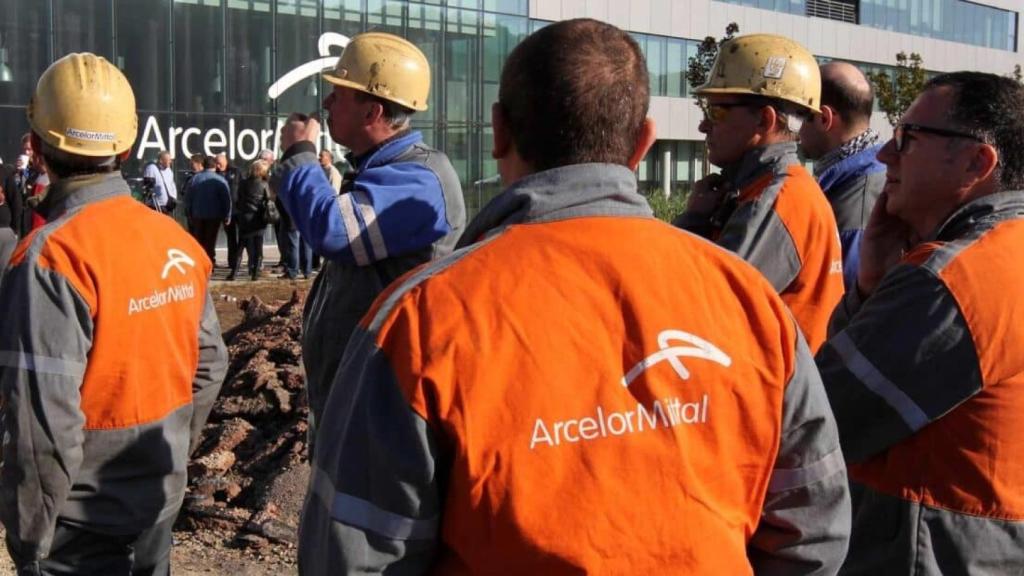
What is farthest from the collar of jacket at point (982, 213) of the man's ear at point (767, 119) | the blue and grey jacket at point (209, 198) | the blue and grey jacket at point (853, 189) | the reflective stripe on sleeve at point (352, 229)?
the blue and grey jacket at point (209, 198)

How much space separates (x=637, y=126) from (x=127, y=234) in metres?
1.99

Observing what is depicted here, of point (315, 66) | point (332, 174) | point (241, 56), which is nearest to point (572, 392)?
point (332, 174)

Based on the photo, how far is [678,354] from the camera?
1902 millimetres

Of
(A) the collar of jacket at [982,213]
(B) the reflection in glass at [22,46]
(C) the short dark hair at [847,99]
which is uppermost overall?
(B) the reflection in glass at [22,46]

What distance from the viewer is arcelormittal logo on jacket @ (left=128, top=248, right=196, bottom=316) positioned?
3.45 meters

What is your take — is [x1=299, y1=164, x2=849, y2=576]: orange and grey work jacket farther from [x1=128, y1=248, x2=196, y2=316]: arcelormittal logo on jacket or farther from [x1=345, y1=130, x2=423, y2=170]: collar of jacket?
[x1=345, y1=130, x2=423, y2=170]: collar of jacket

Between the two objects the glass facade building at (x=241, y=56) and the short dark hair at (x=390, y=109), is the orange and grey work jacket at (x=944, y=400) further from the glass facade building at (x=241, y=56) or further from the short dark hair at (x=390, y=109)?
the glass facade building at (x=241, y=56)

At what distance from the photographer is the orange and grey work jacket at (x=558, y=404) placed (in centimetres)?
177

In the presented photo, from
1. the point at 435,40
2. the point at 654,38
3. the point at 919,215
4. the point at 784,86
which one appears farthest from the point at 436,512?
the point at 654,38

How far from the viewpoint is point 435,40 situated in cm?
2789

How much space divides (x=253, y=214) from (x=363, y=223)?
14581 mm

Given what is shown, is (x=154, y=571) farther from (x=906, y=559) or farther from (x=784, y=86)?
(x=784, y=86)

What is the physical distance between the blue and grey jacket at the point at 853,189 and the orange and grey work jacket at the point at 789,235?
0.74 metres

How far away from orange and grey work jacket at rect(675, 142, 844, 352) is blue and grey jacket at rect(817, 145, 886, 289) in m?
0.74
